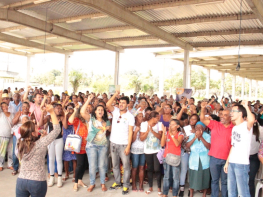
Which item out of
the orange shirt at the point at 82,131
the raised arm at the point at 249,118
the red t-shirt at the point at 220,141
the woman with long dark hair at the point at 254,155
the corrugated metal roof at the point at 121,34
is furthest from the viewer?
the corrugated metal roof at the point at 121,34

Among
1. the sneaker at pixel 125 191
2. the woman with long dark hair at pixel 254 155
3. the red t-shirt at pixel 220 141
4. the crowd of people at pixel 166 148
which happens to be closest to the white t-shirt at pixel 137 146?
the crowd of people at pixel 166 148

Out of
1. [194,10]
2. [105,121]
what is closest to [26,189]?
[105,121]

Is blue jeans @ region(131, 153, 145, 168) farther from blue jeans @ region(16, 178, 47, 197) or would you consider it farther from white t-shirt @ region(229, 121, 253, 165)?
blue jeans @ region(16, 178, 47, 197)

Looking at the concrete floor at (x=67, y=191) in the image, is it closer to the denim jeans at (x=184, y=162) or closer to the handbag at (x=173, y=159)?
the denim jeans at (x=184, y=162)

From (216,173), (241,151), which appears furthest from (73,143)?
(241,151)

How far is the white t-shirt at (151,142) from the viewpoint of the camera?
13.8ft

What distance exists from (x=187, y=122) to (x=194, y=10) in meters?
5.72

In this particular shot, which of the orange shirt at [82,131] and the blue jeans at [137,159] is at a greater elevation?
the orange shirt at [82,131]

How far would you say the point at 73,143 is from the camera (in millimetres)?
4320

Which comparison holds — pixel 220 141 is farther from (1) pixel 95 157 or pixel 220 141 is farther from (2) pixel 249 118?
(1) pixel 95 157

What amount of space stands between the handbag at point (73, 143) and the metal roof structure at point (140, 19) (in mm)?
4257

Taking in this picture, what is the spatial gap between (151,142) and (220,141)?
118 cm

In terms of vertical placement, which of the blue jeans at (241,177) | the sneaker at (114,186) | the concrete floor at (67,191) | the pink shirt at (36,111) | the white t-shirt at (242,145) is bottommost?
the concrete floor at (67,191)

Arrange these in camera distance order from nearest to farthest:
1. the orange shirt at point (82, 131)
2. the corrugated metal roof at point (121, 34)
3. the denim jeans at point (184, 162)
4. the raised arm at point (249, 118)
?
the raised arm at point (249, 118) → the denim jeans at point (184, 162) → the orange shirt at point (82, 131) → the corrugated metal roof at point (121, 34)
